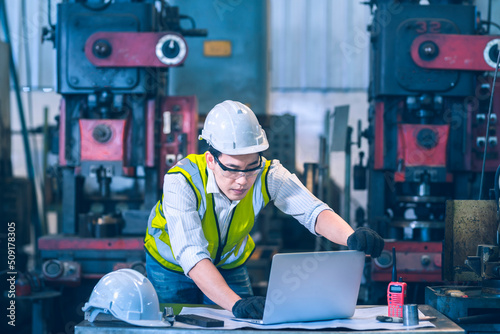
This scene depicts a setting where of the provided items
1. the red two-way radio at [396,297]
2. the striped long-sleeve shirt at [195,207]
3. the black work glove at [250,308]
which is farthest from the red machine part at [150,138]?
the red two-way radio at [396,297]

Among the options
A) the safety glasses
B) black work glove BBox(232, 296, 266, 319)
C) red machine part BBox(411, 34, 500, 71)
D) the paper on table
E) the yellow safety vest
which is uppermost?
red machine part BBox(411, 34, 500, 71)

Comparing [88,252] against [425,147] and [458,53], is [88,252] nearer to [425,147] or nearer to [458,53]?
[425,147]

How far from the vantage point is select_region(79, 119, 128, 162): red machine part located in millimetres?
2805

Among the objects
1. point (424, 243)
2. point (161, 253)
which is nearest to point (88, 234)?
point (161, 253)

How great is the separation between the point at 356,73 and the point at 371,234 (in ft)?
12.3

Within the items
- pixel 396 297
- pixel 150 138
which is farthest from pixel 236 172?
pixel 150 138

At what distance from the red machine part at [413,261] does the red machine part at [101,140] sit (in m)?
1.30

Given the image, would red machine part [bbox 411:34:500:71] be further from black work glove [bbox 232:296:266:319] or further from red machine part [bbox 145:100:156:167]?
black work glove [bbox 232:296:266:319]

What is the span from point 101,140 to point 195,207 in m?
1.14

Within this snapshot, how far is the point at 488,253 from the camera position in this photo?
174 cm

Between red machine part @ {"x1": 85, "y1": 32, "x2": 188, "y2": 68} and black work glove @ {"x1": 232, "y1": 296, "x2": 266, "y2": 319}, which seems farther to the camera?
red machine part @ {"x1": 85, "y1": 32, "x2": 188, "y2": 68}

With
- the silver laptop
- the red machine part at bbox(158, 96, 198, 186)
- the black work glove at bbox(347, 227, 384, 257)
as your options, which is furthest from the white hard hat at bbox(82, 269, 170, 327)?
the red machine part at bbox(158, 96, 198, 186)

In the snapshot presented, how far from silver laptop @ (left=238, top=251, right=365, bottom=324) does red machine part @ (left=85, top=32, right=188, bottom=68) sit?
1.56 meters

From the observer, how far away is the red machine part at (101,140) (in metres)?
2.80
